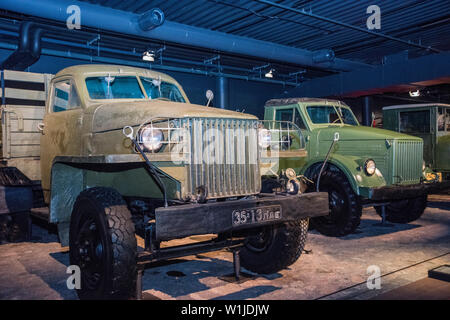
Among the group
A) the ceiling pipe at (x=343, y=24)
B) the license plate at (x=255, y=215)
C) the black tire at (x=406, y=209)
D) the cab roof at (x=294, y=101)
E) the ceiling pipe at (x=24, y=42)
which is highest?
the ceiling pipe at (x=343, y=24)

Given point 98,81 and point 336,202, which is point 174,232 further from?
point 336,202

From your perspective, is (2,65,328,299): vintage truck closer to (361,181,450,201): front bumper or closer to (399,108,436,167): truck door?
(361,181,450,201): front bumper

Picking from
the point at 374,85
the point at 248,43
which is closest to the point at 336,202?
the point at 248,43

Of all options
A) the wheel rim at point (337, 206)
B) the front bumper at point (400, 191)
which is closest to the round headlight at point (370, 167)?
the front bumper at point (400, 191)

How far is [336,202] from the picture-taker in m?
6.36

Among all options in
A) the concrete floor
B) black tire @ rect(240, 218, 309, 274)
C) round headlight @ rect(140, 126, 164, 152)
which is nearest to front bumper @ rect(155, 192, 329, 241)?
black tire @ rect(240, 218, 309, 274)

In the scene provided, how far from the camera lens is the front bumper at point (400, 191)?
6.00 m

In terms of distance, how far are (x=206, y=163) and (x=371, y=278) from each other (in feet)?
7.43

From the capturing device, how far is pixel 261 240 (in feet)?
14.1

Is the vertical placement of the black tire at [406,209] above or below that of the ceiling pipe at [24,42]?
below

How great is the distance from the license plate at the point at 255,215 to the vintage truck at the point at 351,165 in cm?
237

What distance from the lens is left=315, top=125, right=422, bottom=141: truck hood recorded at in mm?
6852

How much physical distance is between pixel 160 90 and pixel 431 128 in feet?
23.0

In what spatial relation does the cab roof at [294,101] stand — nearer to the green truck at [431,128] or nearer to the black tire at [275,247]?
the green truck at [431,128]
